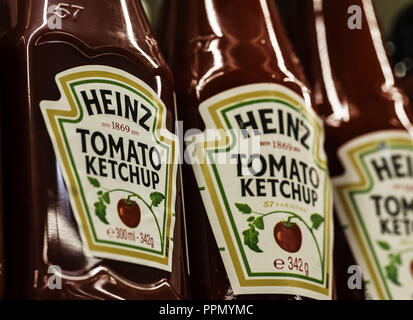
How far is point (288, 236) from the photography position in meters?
1.18

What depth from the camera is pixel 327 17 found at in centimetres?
159

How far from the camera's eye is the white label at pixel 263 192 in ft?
3.78

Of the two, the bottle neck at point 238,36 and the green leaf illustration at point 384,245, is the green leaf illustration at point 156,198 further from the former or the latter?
the green leaf illustration at point 384,245

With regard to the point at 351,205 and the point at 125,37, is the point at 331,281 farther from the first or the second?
the point at 125,37

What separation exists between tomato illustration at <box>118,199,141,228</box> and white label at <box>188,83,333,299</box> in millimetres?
149

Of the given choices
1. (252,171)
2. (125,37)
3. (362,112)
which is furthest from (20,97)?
(362,112)

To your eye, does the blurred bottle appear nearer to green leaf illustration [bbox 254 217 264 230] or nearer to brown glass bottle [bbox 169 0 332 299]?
brown glass bottle [bbox 169 0 332 299]

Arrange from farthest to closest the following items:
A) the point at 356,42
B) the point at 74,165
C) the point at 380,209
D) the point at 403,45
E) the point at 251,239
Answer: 1. the point at 403,45
2. the point at 356,42
3. the point at 380,209
4. the point at 251,239
5. the point at 74,165

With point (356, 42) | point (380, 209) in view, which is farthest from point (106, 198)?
point (356, 42)

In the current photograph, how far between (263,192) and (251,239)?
0.26 feet

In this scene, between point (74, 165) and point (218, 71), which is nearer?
point (74, 165)

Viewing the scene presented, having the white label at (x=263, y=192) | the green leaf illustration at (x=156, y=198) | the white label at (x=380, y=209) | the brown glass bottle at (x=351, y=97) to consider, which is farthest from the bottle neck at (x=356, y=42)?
the green leaf illustration at (x=156, y=198)

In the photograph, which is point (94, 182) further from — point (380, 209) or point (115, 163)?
point (380, 209)

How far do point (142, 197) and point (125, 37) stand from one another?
0.26 m
